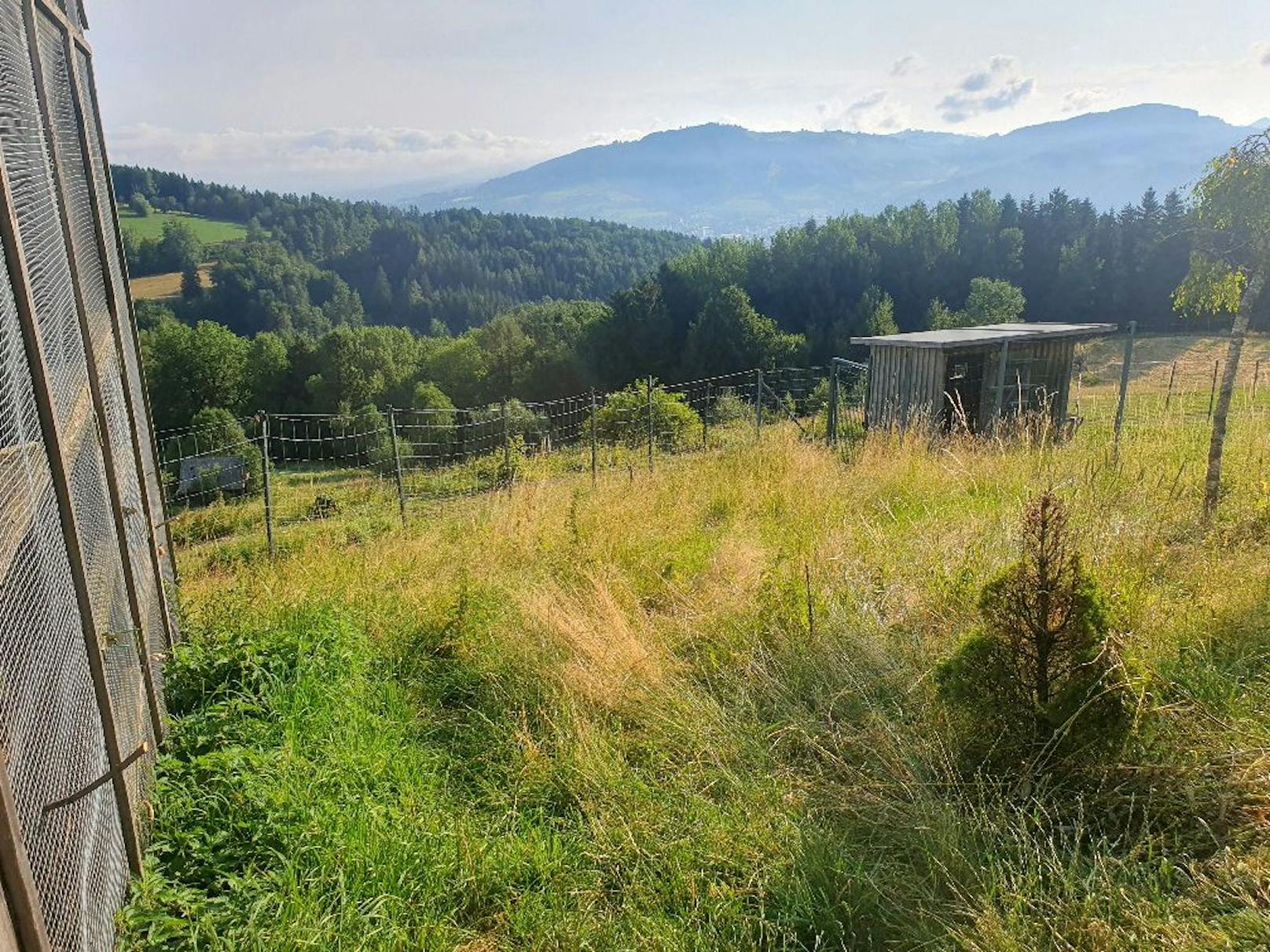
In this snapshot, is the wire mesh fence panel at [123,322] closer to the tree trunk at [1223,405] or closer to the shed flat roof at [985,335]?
the tree trunk at [1223,405]

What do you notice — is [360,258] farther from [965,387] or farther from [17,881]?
[17,881]

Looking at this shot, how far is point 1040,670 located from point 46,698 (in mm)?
3337

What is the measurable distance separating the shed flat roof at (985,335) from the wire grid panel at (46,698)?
→ 10619 millimetres

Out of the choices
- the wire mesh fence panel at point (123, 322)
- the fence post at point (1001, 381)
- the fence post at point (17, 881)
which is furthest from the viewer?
the fence post at point (1001, 381)

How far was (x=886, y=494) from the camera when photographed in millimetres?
7121

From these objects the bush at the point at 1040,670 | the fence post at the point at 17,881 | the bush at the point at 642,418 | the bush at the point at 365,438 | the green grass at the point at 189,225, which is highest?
the green grass at the point at 189,225

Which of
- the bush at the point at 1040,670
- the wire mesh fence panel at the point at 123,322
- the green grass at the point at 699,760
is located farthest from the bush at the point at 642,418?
the bush at the point at 1040,670

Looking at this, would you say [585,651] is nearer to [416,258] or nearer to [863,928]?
[863,928]

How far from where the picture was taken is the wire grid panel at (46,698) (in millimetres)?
1594

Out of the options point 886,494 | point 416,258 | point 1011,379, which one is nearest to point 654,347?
point 1011,379

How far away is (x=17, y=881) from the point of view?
137cm

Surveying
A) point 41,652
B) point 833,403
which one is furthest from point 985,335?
point 41,652

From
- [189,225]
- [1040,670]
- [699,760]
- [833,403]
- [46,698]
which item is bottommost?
[833,403]

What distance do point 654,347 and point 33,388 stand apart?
193 ft
